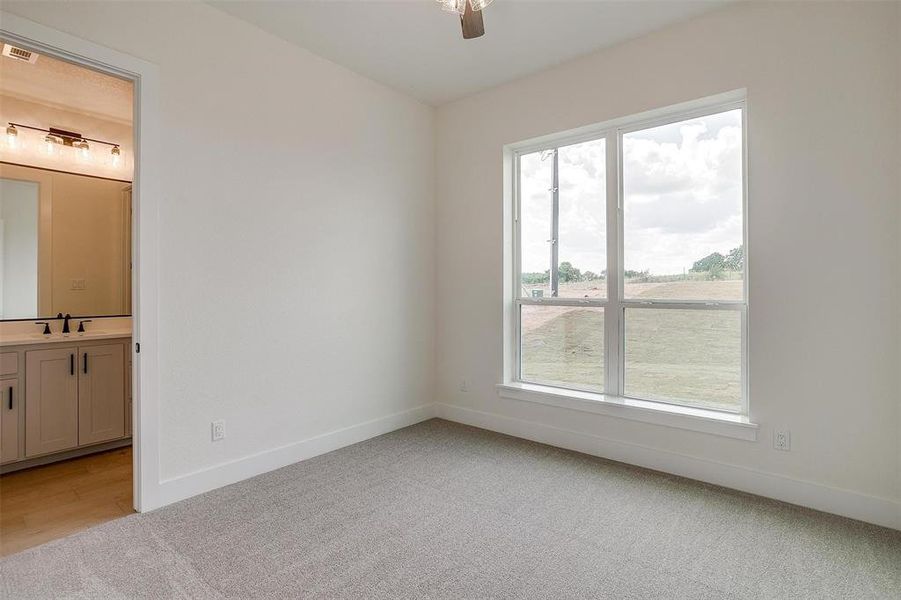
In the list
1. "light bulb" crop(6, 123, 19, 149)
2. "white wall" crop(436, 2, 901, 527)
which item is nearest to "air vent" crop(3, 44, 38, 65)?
"light bulb" crop(6, 123, 19, 149)

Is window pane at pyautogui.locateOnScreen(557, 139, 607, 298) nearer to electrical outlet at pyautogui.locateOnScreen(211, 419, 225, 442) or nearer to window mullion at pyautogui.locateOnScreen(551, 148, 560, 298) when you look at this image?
window mullion at pyautogui.locateOnScreen(551, 148, 560, 298)

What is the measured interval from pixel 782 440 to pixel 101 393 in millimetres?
4618

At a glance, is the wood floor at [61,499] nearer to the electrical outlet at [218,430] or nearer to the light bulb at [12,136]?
the electrical outlet at [218,430]

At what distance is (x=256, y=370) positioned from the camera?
2.92 m

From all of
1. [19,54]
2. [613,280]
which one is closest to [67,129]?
[19,54]

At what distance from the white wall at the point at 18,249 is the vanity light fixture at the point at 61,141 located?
31cm

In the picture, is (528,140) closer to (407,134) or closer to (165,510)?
(407,134)

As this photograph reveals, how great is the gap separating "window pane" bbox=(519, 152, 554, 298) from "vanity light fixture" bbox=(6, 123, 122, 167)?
3547 mm

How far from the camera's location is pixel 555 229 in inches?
143

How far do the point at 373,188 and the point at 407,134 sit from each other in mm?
681

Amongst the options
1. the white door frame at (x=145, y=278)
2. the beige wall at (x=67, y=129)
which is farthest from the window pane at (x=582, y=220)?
the beige wall at (x=67, y=129)

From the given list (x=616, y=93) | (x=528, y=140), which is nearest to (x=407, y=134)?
(x=528, y=140)

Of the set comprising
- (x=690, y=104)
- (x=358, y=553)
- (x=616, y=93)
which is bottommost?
(x=358, y=553)

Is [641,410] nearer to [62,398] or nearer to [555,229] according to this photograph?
[555,229]
